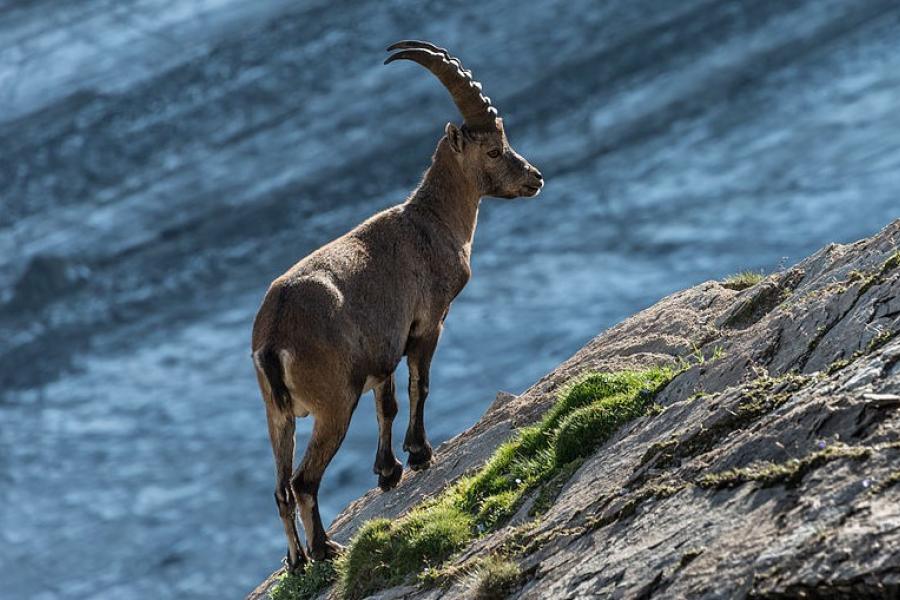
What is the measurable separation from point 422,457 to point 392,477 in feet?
0.97

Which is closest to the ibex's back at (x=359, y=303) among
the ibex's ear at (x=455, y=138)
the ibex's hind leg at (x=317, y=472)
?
the ibex's hind leg at (x=317, y=472)

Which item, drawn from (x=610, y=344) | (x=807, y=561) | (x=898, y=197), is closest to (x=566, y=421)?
(x=610, y=344)

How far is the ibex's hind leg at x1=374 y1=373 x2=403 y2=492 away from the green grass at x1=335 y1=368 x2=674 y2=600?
6.49 feet

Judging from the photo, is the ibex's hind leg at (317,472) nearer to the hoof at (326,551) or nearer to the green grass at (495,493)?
the hoof at (326,551)

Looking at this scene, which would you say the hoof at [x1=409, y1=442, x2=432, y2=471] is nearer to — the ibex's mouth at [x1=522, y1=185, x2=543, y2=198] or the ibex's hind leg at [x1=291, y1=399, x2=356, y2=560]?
the ibex's hind leg at [x1=291, y1=399, x2=356, y2=560]

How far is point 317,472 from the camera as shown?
1087cm

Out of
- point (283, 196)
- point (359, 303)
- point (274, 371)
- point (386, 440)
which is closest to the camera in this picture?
point (274, 371)

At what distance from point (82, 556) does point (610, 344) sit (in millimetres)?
67597

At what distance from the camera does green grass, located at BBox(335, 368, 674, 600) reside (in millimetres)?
9359

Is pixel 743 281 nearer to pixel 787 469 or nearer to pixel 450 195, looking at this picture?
pixel 450 195

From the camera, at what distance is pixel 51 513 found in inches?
3118

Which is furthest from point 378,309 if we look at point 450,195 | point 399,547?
point 399,547

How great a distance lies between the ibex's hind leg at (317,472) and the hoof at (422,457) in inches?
64.0

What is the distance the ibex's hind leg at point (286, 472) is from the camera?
35.4ft
